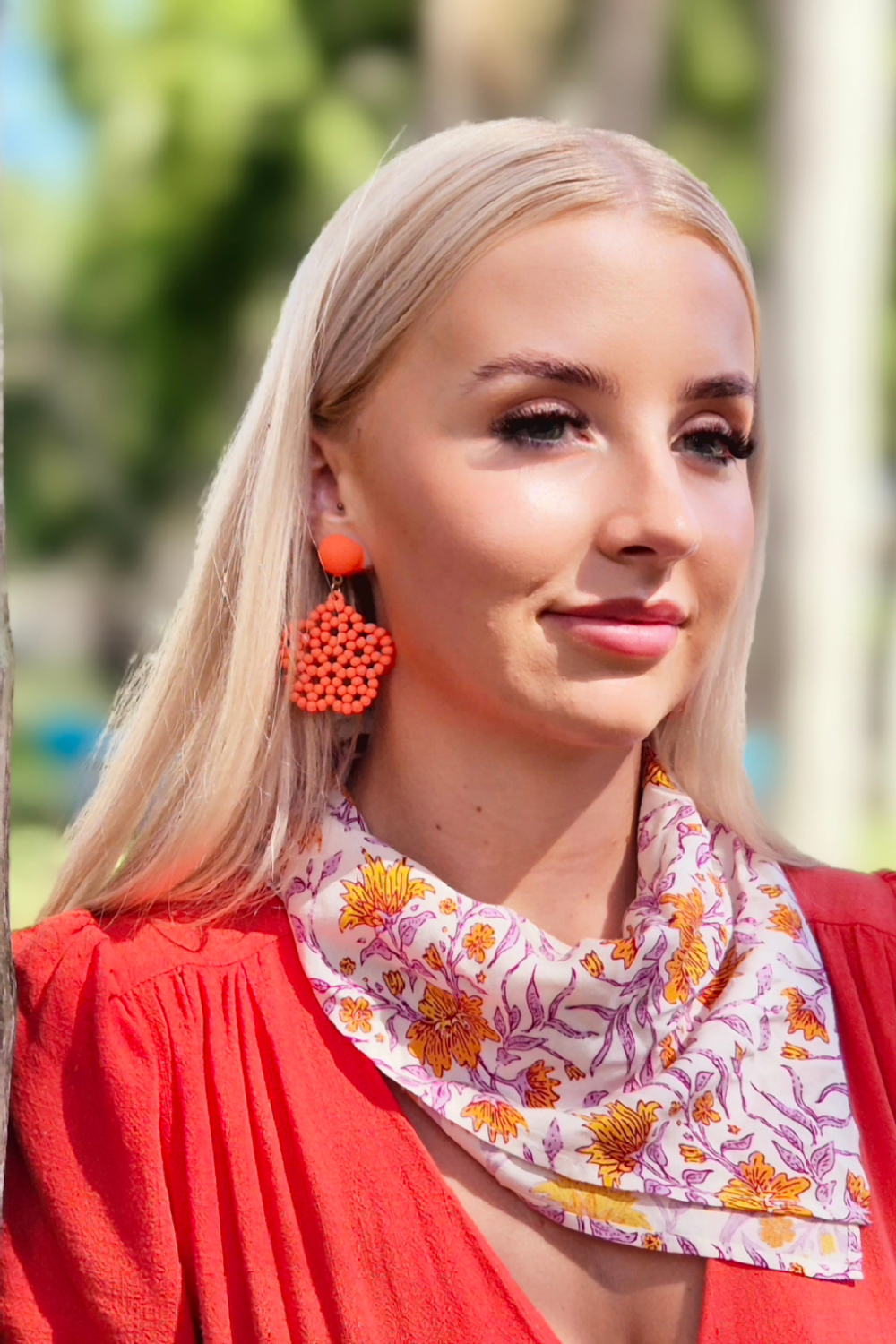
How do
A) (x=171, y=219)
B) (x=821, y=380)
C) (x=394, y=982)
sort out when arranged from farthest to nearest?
(x=171, y=219) → (x=821, y=380) → (x=394, y=982)

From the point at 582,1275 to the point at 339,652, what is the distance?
2.42 feet

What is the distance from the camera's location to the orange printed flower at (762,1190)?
1.78m

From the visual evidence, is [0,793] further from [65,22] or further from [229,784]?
[65,22]

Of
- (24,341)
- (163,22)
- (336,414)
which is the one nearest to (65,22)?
(163,22)

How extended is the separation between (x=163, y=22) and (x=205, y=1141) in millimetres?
13307

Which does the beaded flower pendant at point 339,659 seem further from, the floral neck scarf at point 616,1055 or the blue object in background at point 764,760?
the blue object in background at point 764,760

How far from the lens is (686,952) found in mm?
1869

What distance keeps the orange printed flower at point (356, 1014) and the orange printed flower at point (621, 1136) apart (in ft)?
0.86

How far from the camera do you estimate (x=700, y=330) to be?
71.4 inches

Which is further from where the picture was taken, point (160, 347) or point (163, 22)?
point (160, 347)

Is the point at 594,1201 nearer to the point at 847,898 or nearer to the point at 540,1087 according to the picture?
the point at 540,1087

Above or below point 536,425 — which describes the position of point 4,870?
below

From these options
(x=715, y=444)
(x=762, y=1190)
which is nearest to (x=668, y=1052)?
(x=762, y=1190)

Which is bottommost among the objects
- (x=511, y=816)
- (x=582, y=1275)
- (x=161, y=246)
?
(x=582, y=1275)
